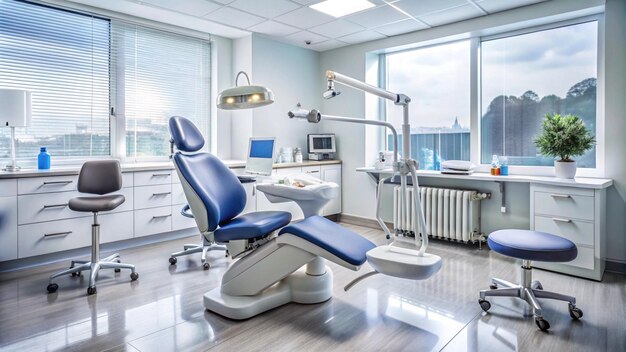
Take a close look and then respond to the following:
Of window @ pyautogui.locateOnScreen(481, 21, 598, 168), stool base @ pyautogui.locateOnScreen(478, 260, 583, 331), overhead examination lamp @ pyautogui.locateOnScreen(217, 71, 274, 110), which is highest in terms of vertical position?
window @ pyautogui.locateOnScreen(481, 21, 598, 168)

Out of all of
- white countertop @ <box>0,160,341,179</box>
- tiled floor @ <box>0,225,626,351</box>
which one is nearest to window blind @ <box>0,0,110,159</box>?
white countertop @ <box>0,160,341,179</box>

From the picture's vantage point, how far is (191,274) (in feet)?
10.2

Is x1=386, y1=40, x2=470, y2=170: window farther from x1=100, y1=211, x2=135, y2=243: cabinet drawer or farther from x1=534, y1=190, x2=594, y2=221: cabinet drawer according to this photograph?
x1=100, y1=211, x2=135, y2=243: cabinet drawer

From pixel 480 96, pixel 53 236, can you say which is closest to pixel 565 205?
pixel 480 96

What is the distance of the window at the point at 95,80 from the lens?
3447 mm

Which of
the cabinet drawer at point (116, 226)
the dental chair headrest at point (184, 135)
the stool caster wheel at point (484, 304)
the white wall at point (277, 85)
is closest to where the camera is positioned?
the stool caster wheel at point (484, 304)

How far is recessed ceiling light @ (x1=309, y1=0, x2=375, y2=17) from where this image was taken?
12.1ft

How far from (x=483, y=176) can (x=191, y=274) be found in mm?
2886

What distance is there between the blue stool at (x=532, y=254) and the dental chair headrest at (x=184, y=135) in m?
2.09

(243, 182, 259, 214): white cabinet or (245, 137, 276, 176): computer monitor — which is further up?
(245, 137, 276, 176): computer monitor

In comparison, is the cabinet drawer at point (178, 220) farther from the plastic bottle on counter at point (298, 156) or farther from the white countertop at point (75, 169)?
the plastic bottle on counter at point (298, 156)

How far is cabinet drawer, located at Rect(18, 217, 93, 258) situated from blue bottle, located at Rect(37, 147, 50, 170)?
50cm

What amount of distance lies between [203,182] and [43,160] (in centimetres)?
179

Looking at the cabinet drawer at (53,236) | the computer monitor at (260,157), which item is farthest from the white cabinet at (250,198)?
the cabinet drawer at (53,236)
